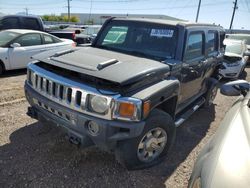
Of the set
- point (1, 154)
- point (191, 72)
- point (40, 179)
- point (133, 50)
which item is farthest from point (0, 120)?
point (191, 72)

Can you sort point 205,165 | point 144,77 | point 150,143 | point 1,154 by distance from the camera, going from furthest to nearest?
point 1,154 → point 150,143 → point 144,77 → point 205,165

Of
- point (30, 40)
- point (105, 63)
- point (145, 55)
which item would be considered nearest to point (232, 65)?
point (145, 55)

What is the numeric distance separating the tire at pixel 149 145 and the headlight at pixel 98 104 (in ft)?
1.64

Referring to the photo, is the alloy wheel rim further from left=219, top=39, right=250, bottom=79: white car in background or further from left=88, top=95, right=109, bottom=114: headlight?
left=219, top=39, right=250, bottom=79: white car in background

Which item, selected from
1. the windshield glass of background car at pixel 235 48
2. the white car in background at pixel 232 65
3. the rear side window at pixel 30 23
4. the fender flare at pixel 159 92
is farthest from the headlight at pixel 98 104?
the windshield glass of background car at pixel 235 48

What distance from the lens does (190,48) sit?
3.87 m

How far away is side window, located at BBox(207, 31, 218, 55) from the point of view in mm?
4794

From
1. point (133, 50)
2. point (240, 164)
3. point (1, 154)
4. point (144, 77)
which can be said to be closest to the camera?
point (240, 164)

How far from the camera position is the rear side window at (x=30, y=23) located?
981 centimetres

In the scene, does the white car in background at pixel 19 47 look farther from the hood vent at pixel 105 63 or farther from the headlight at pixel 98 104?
the headlight at pixel 98 104

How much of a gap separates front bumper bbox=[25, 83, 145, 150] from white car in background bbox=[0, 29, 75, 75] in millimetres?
4970

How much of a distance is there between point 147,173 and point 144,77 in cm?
133

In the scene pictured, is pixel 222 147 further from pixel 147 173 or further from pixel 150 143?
pixel 147 173

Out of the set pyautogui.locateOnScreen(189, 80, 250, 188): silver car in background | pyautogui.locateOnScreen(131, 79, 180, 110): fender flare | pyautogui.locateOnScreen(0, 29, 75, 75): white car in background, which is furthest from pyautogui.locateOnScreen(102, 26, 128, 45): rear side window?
pyautogui.locateOnScreen(0, 29, 75, 75): white car in background
